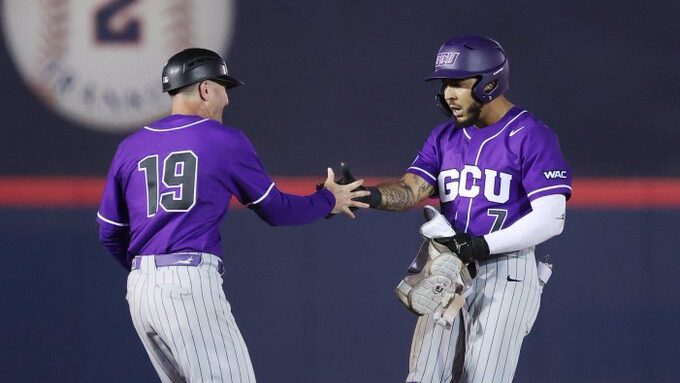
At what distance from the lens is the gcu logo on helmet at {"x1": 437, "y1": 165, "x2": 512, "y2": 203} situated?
Answer: 12.6 feet

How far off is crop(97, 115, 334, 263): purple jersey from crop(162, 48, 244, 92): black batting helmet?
0.13 metres

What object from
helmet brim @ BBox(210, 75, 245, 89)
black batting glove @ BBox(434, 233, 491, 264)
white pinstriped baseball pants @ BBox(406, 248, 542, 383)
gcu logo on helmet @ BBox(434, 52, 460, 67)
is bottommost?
white pinstriped baseball pants @ BBox(406, 248, 542, 383)

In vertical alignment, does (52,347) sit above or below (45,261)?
below

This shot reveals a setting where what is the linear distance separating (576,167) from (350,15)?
1400 mm

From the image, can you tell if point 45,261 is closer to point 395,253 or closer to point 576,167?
point 395,253

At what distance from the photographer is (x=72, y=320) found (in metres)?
5.46

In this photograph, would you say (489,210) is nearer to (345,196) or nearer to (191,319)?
(345,196)

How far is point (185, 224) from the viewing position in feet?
11.7

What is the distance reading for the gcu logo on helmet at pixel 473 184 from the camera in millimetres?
3851

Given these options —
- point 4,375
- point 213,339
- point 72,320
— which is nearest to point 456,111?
point 213,339

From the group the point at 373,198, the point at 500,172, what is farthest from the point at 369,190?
the point at 500,172

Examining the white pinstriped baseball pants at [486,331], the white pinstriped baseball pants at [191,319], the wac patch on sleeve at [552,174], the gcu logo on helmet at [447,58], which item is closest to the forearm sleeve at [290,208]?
the white pinstriped baseball pants at [191,319]

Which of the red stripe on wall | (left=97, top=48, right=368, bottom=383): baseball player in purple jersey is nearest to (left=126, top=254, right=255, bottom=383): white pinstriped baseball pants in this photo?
(left=97, top=48, right=368, bottom=383): baseball player in purple jersey

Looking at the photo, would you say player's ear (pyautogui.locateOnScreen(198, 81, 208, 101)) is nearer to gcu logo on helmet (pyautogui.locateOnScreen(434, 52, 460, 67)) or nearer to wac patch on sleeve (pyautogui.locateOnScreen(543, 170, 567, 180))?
gcu logo on helmet (pyautogui.locateOnScreen(434, 52, 460, 67))
